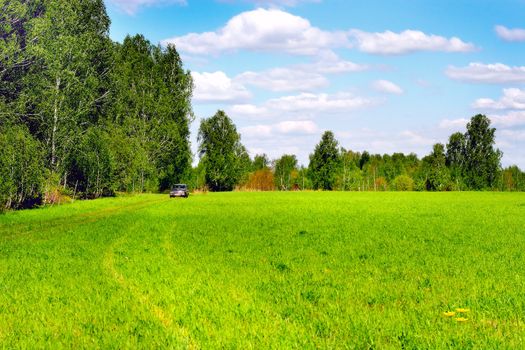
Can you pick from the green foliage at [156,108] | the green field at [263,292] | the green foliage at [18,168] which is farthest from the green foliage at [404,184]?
the green field at [263,292]

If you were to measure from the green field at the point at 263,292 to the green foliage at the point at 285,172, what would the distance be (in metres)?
137

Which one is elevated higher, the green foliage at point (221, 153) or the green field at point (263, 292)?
the green foliage at point (221, 153)

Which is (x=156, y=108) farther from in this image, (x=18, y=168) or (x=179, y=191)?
(x=18, y=168)

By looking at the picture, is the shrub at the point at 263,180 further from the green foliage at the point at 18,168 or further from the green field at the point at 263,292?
the green field at the point at 263,292

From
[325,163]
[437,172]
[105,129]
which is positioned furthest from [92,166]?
[437,172]

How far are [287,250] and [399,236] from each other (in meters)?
6.15

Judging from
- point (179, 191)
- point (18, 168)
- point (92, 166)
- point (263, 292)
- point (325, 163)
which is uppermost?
point (325, 163)

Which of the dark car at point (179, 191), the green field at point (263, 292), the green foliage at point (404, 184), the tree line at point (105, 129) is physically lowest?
the green field at point (263, 292)

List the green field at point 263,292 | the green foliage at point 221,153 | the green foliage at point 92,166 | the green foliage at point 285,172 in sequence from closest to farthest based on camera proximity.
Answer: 1. the green field at point 263,292
2. the green foliage at point 92,166
3. the green foliage at point 221,153
4. the green foliage at point 285,172

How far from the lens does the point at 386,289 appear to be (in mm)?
10055

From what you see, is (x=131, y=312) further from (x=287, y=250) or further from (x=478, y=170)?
(x=478, y=170)

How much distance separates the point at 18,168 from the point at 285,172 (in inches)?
4992

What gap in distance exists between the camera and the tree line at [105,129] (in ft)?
125

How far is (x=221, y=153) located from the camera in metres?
109
